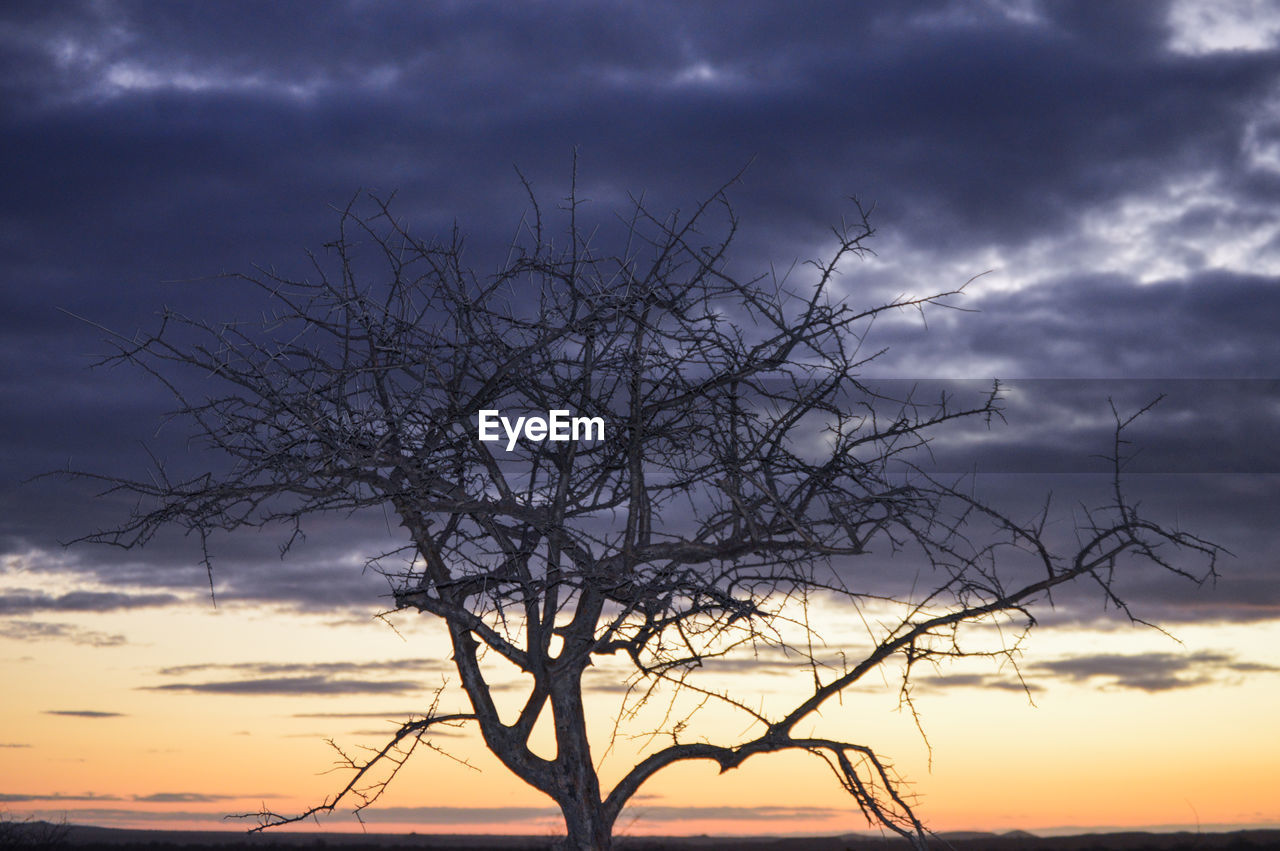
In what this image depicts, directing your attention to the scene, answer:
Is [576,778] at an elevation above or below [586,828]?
above

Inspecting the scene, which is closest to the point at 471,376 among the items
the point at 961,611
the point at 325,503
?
the point at 325,503

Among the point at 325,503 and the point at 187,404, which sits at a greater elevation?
the point at 187,404

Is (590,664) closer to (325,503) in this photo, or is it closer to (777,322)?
(325,503)

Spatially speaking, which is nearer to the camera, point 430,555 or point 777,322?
point 777,322

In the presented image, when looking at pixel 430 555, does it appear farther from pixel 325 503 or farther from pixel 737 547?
pixel 737 547

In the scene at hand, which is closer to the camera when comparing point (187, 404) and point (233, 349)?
point (233, 349)

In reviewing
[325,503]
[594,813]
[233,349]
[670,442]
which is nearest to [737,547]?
[670,442]

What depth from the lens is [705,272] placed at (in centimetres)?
862

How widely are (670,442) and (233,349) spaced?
10.8 feet

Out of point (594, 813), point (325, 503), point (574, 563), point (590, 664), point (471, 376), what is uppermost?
point (471, 376)

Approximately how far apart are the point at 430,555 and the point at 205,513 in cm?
180

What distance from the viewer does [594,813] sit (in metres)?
8.68

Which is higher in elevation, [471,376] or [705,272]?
[705,272]

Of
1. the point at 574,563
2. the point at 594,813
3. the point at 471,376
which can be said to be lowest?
the point at 594,813
